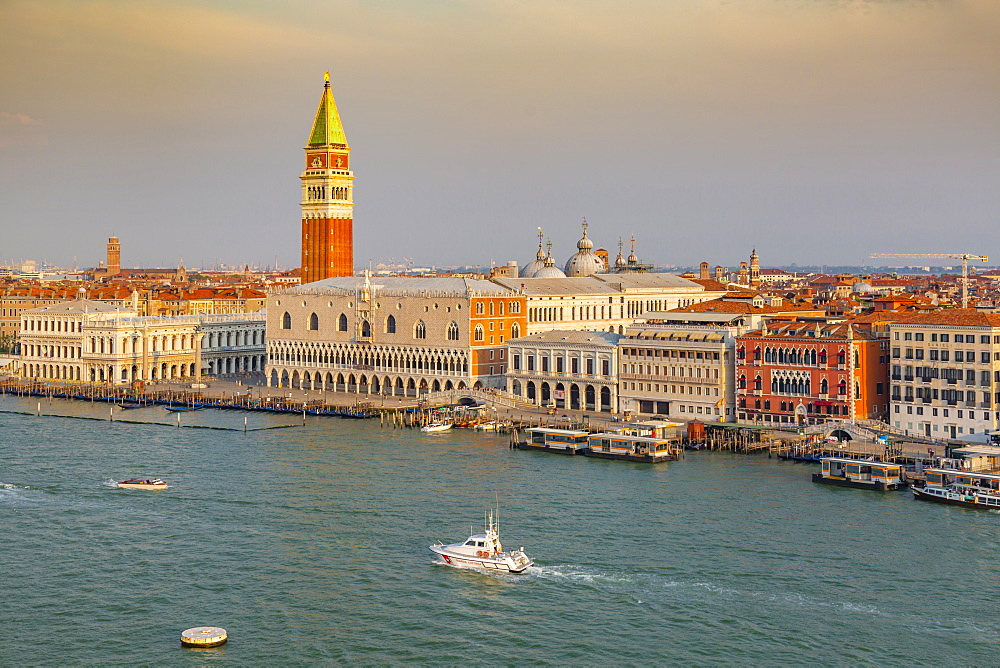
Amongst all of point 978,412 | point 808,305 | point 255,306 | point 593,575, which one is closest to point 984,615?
point 593,575

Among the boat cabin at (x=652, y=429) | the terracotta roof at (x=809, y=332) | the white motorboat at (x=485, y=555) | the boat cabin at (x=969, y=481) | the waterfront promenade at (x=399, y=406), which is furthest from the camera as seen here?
the terracotta roof at (x=809, y=332)

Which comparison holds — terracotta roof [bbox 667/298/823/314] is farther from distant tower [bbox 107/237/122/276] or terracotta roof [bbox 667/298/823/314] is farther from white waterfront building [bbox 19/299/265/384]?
distant tower [bbox 107/237/122/276]

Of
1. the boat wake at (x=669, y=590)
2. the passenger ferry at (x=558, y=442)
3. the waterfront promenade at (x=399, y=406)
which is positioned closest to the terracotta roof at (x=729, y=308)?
the waterfront promenade at (x=399, y=406)

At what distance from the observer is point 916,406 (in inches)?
1393

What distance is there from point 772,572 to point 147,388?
109ft

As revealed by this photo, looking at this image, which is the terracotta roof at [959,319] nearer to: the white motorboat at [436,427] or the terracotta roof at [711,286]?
the white motorboat at [436,427]

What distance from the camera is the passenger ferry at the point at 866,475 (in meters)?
29.5

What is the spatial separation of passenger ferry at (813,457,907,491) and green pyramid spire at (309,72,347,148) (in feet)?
111

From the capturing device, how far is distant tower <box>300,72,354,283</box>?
58750mm

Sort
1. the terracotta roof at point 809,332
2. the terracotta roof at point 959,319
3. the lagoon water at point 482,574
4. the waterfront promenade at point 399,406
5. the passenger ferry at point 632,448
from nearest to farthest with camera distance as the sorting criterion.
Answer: the lagoon water at point 482,574 → the waterfront promenade at point 399,406 → the passenger ferry at point 632,448 → the terracotta roof at point 959,319 → the terracotta roof at point 809,332

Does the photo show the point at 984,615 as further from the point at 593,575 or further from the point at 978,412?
the point at 978,412

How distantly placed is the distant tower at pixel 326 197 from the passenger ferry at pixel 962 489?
3533 centimetres

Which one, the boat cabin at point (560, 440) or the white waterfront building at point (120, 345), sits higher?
the white waterfront building at point (120, 345)

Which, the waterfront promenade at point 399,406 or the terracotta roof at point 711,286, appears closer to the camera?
the waterfront promenade at point 399,406
